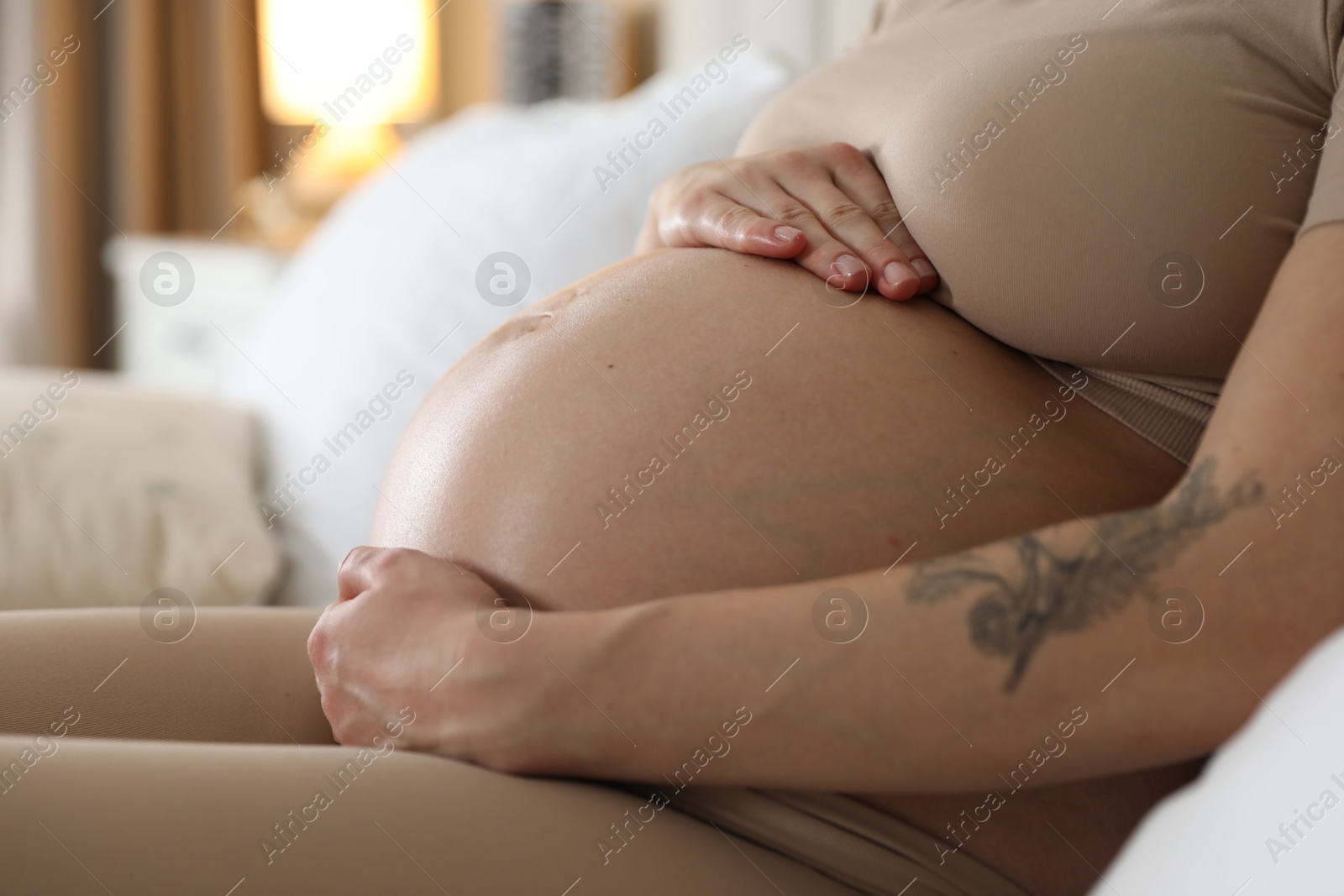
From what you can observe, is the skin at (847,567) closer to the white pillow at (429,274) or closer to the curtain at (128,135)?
the white pillow at (429,274)

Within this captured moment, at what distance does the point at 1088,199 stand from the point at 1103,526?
0.21 metres

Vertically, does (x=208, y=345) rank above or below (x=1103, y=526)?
below

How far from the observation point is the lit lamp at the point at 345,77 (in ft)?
8.87

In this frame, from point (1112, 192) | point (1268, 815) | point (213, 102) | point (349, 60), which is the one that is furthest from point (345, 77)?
point (1268, 815)

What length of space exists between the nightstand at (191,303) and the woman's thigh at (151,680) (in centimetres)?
149

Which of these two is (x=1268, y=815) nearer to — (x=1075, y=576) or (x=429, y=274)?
(x=1075, y=576)

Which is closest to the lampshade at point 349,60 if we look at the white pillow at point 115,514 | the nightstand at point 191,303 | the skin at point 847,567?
the nightstand at point 191,303

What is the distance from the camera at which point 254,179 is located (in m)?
3.35

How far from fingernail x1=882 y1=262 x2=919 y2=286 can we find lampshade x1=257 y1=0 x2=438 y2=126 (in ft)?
7.90

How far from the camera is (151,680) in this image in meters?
0.66

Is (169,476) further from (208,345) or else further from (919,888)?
(208,345)

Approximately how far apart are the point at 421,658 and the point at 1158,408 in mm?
419

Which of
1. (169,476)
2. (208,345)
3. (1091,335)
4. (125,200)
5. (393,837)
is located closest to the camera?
(393,837)

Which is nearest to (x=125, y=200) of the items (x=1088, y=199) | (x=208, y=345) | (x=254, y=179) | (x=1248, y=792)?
(x=254, y=179)
